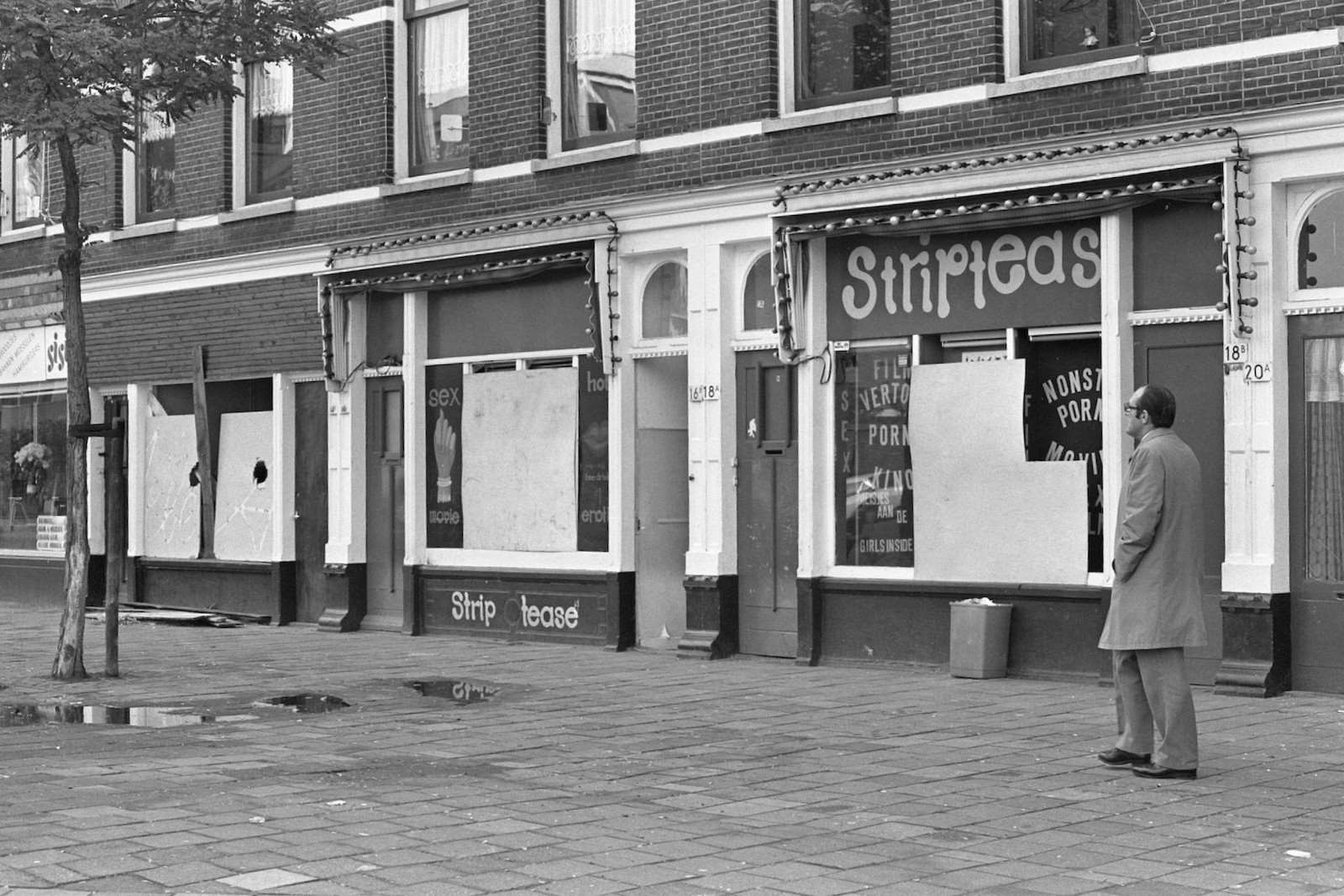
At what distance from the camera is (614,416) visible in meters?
16.2

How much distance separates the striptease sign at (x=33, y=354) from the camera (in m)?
22.8

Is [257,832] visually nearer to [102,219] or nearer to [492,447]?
[492,447]

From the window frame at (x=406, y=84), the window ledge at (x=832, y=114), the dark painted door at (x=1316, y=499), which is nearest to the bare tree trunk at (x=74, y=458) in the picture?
the window frame at (x=406, y=84)

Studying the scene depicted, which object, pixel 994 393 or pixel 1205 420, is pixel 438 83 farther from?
pixel 1205 420

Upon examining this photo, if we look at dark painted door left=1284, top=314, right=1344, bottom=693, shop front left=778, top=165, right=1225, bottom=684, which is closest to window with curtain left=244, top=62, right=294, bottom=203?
shop front left=778, top=165, right=1225, bottom=684

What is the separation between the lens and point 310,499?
63.9 feet

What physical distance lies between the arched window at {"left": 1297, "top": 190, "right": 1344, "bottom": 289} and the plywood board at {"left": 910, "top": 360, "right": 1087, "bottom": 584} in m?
2.11

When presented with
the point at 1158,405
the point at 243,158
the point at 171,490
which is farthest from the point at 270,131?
the point at 1158,405

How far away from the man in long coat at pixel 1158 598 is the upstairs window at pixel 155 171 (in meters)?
15.0

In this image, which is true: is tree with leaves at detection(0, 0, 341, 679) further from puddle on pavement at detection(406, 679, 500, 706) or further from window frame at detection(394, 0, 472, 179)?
window frame at detection(394, 0, 472, 179)

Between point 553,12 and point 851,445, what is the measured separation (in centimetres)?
528

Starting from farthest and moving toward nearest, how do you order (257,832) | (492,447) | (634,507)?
(492,447)
(634,507)
(257,832)

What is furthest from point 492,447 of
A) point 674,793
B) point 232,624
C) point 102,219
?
point 674,793

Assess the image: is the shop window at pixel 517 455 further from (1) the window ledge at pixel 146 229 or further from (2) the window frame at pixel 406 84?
(1) the window ledge at pixel 146 229
